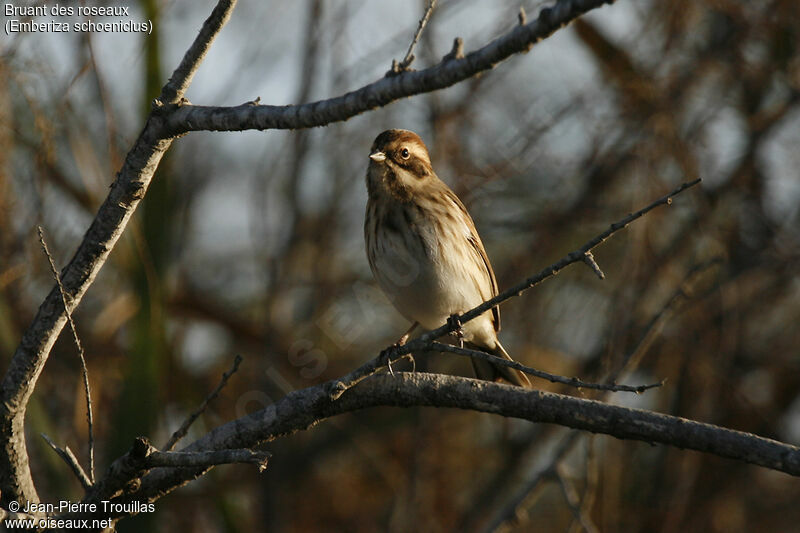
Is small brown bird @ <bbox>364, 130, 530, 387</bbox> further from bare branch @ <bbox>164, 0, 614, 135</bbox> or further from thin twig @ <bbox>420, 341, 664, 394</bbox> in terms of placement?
bare branch @ <bbox>164, 0, 614, 135</bbox>

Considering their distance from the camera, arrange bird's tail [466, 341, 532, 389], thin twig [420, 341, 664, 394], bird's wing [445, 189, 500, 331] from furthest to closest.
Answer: bird's wing [445, 189, 500, 331] → bird's tail [466, 341, 532, 389] → thin twig [420, 341, 664, 394]

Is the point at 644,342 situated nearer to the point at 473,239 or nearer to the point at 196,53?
the point at 473,239

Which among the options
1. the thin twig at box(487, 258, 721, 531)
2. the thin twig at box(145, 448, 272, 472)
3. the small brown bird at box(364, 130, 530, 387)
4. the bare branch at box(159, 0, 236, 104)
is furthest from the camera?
the small brown bird at box(364, 130, 530, 387)

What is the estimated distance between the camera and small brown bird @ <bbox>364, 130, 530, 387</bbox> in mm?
5062

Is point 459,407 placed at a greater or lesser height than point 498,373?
lesser

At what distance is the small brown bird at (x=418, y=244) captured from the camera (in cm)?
506

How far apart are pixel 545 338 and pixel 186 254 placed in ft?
13.0

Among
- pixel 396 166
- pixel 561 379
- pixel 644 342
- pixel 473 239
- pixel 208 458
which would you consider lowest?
pixel 208 458

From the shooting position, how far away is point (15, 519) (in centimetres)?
300

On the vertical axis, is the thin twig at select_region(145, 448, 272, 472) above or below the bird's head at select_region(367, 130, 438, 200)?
below

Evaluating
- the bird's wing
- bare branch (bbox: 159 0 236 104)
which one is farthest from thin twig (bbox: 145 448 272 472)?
the bird's wing

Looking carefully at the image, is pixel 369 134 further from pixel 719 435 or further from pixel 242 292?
pixel 719 435

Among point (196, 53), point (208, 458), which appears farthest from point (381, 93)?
point (208, 458)

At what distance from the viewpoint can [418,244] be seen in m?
5.05
